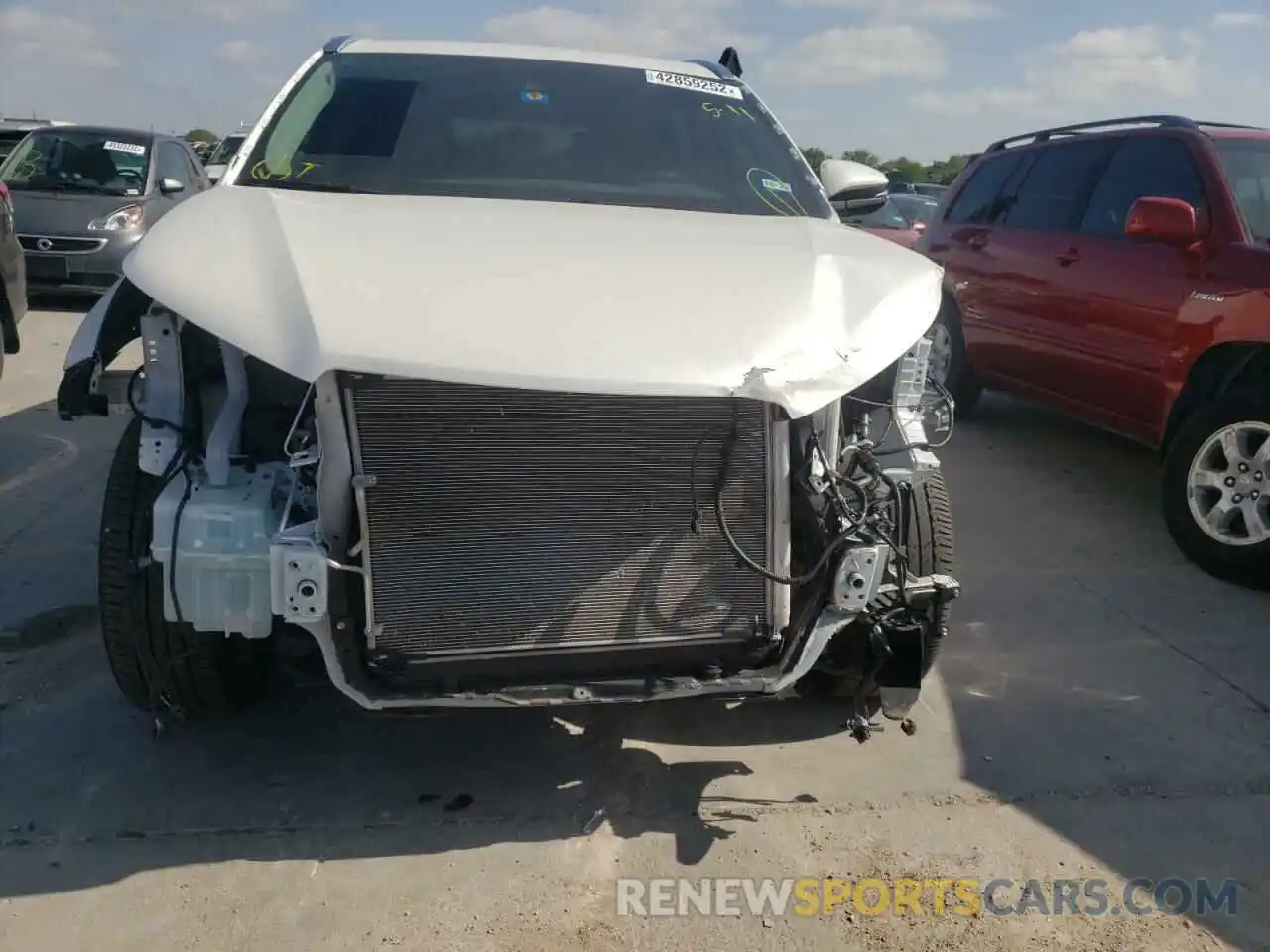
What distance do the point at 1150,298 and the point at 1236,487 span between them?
1.07 metres

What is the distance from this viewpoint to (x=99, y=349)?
2953mm

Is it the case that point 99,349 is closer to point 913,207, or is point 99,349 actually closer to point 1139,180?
point 1139,180

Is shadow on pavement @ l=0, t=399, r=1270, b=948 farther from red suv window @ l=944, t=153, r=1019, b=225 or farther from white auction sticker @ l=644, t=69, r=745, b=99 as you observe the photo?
red suv window @ l=944, t=153, r=1019, b=225

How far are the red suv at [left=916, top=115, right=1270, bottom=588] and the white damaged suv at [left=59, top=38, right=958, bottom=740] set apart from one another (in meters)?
2.09

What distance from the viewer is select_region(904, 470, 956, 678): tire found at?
3119 mm

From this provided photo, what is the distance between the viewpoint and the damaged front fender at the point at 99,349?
2.89 m

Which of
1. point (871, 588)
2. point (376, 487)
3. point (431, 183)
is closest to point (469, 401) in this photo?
point (376, 487)

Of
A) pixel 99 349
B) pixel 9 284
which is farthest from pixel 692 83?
pixel 9 284

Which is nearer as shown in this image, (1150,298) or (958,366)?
(1150,298)

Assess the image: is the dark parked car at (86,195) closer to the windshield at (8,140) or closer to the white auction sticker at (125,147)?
the white auction sticker at (125,147)

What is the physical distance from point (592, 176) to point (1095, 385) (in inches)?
124

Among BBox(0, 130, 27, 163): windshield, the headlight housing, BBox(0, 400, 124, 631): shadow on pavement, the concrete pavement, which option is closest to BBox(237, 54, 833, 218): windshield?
the concrete pavement

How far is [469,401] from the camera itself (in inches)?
97.3

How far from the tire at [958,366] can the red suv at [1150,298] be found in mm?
23
